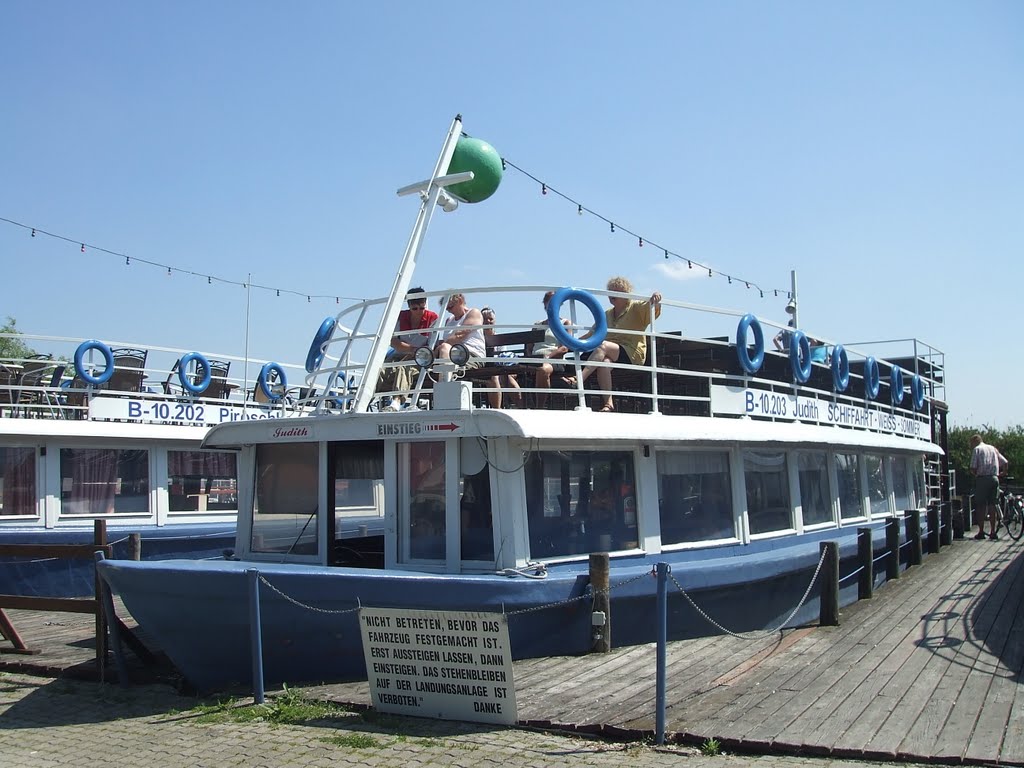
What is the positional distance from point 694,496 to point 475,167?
4.49 metres

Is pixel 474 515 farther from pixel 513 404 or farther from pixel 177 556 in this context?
pixel 177 556

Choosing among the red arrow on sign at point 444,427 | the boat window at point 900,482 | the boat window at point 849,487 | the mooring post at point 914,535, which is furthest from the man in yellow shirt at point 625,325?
the boat window at point 900,482

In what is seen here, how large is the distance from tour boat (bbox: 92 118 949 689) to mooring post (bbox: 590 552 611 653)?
40 millimetres

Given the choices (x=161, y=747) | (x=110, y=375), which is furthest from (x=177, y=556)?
(x=161, y=747)

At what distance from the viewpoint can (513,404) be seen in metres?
9.41

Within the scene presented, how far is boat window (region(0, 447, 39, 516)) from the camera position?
12297mm

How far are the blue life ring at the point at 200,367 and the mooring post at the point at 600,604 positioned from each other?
30.3 feet

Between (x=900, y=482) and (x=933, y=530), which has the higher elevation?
(x=900, y=482)

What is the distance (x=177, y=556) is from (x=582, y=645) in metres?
7.06

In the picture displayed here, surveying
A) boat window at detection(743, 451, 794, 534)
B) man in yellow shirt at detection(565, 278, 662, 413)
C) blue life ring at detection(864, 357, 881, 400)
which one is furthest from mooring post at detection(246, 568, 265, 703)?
blue life ring at detection(864, 357, 881, 400)

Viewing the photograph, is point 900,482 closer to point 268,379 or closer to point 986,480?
point 986,480

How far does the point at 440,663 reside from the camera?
6.60m

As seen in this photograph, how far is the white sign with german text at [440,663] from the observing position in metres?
6.38

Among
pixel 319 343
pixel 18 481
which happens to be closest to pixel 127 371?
pixel 18 481
